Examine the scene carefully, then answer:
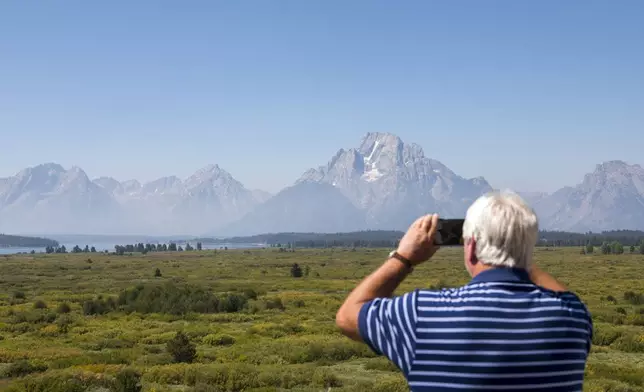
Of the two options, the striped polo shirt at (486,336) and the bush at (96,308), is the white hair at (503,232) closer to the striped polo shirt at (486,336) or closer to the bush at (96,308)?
the striped polo shirt at (486,336)

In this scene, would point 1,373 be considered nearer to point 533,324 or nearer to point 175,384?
point 175,384

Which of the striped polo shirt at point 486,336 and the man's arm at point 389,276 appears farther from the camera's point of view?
the man's arm at point 389,276

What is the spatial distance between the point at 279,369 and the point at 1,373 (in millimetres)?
8244

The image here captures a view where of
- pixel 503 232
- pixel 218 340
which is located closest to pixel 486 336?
pixel 503 232

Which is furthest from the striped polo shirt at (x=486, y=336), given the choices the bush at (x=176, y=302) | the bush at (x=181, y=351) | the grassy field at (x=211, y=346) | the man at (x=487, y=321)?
the bush at (x=176, y=302)

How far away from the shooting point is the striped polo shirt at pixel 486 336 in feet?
10.2

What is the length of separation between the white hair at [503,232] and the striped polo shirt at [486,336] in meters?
0.07

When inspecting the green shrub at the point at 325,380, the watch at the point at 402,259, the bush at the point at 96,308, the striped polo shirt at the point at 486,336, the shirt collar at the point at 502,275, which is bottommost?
the bush at the point at 96,308

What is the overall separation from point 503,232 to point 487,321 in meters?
0.47

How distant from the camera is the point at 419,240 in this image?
347cm

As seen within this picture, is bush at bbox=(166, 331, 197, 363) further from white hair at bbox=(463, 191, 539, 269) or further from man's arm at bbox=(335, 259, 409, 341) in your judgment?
white hair at bbox=(463, 191, 539, 269)

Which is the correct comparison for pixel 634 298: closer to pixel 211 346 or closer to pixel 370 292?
pixel 211 346

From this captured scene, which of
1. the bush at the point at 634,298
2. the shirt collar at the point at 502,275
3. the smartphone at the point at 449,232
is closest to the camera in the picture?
the shirt collar at the point at 502,275

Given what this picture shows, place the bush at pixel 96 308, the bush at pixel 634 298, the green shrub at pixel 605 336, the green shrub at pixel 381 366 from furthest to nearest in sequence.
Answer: the bush at pixel 634 298 → the bush at pixel 96 308 → the green shrub at pixel 605 336 → the green shrub at pixel 381 366
